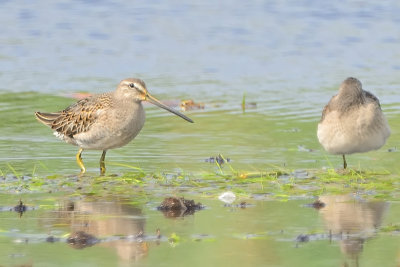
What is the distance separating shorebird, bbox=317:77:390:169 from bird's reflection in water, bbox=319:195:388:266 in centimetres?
163

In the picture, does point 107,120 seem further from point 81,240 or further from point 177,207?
point 81,240

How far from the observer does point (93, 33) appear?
945 inches

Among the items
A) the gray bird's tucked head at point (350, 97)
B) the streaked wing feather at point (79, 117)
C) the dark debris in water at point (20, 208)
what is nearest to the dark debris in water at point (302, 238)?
the dark debris in water at point (20, 208)

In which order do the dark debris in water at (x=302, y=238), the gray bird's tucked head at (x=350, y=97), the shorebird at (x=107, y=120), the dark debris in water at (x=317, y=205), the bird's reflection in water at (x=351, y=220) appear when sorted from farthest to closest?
the shorebird at (x=107, y=120), the gray bird's tucked head at (x=350, y=97), the dark debris in water at (x=317, y=205), the dark debris in water at (x=302, y=238), the bird's reflection in water at (x=351, y=220)

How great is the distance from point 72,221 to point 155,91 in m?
8.98

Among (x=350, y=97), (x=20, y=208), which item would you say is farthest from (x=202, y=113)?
(x=20, y=208)

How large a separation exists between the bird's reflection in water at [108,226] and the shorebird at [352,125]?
116 inches

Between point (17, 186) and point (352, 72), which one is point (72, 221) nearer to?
point (17, 186)

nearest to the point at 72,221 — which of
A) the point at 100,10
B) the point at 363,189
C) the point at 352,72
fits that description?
the point at 363,189

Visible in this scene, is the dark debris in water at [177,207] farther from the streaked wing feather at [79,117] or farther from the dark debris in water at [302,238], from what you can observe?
the streaked wing feather at [79,117]

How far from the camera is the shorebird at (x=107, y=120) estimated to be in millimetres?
12336

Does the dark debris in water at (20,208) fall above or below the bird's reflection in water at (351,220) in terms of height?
above

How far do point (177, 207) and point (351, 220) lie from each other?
5.09 feet

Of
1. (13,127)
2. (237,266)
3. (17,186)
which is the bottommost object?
(237,266)
